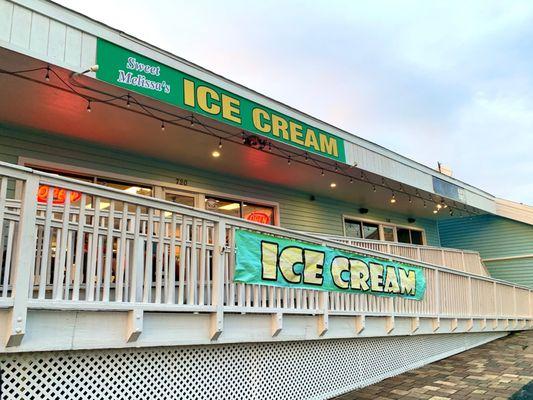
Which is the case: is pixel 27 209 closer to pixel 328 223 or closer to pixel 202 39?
pixel 328 223

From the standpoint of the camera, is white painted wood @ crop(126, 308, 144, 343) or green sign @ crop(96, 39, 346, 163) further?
green sign @ crop(96, 39, 346, 163)

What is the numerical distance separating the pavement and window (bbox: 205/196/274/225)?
4.27m

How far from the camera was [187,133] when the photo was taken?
6340mm

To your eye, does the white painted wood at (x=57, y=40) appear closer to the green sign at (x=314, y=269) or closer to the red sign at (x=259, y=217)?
the green sign at (x=314, y=269)

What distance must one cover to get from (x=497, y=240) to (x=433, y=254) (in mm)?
6043

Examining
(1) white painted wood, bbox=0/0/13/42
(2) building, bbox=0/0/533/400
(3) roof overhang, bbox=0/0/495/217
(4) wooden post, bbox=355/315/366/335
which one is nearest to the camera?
(2) building, bbox=0/0/533/400

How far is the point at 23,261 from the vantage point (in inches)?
101

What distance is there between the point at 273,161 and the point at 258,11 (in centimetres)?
706

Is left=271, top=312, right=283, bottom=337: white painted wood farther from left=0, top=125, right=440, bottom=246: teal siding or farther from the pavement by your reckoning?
left=0, top=125, right=440, bottom=246: teal siding

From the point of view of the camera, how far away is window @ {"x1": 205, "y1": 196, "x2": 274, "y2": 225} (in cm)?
842

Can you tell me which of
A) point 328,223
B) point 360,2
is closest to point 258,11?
point 360,2

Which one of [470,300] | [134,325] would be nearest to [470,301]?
[470,300]

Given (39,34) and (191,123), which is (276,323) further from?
(39,34)

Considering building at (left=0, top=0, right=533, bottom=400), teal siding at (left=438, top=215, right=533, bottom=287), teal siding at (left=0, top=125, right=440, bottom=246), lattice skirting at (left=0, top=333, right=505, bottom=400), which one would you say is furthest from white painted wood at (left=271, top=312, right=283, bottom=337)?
teal siding at (left=438, top=215, right=533, bottom=287)
